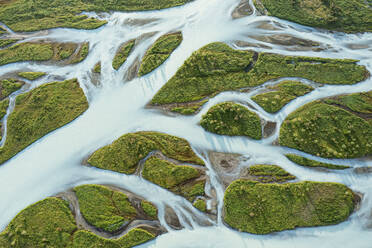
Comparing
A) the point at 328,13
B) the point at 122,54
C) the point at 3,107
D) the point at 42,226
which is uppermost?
the point at 122,54

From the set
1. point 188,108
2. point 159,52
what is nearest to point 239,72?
point 188,108

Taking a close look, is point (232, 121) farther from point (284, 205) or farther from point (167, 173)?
point (284, 205)

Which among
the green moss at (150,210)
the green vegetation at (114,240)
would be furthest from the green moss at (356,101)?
the green vegetation at (114,240)

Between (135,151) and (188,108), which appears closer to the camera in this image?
(135,151)

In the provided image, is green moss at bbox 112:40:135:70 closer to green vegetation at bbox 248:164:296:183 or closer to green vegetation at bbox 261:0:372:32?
green vegetation at bbox 261:0:372:32

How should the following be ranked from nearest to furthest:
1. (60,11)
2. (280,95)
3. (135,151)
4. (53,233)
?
1. (53,233)
2. (135,151)
3. (280,95)
4. (60,11)

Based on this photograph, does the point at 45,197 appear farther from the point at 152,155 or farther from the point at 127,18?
the point at 127,18

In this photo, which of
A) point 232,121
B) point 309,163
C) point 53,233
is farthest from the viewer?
point 232,121
